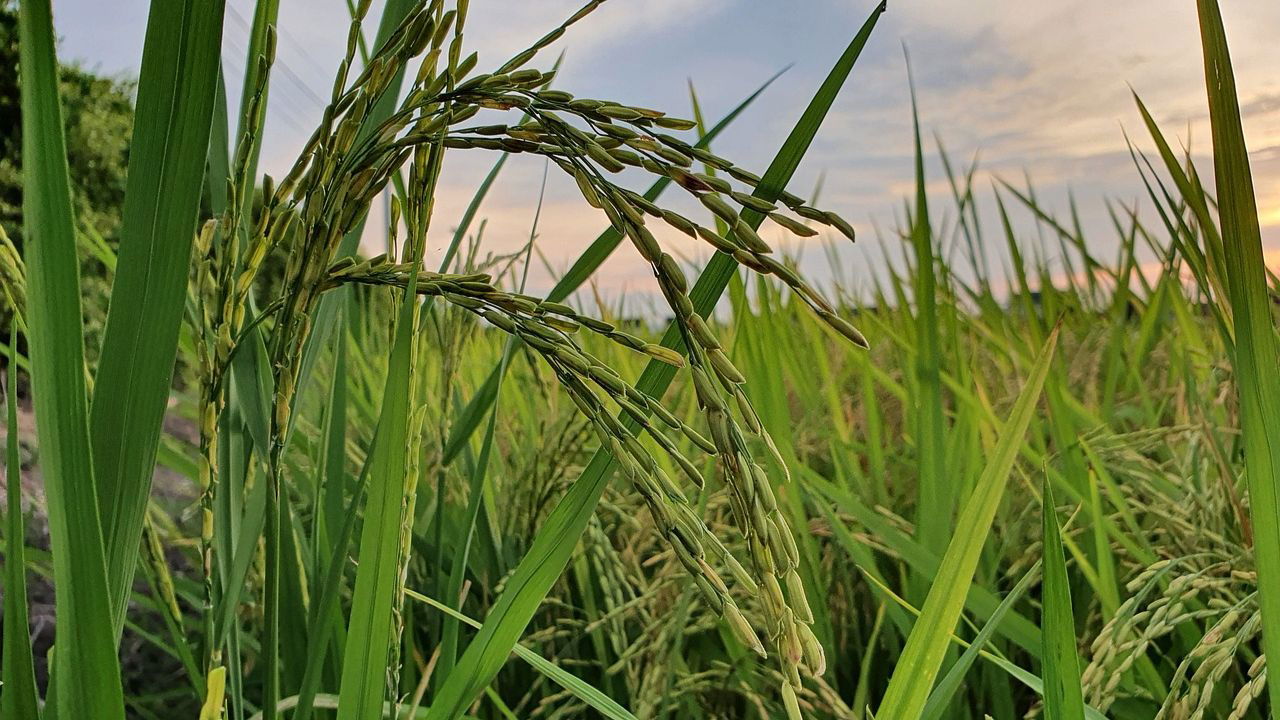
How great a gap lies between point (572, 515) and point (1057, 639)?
0.33 metres

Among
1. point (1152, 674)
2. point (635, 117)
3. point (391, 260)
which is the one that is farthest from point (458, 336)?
point (1152, 674)

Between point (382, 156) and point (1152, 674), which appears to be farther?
point (1152, 674)

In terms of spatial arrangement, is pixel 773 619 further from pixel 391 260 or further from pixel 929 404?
pixel 929 404

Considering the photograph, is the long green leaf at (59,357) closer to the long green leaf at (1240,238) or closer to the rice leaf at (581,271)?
the rice leaf at (581,271)

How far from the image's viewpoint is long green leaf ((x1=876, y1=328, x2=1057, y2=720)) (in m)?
0.63

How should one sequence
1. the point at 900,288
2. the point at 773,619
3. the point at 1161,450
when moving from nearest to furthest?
the point at 773,619 → the point at 1161,450 → the point at 900,288

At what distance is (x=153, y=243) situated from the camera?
480 mm

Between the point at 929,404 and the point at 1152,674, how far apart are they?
0.39m

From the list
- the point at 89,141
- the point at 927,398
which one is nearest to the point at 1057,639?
the point at 927,398

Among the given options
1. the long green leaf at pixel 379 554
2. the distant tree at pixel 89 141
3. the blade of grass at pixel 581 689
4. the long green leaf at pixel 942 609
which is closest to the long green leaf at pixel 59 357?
the long green leaf at pixel 379 554

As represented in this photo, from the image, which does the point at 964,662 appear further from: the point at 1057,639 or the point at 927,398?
the point at 927,398

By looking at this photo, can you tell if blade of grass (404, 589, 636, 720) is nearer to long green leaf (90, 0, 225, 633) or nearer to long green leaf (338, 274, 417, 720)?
long green leaf (338, 274, 417, 720)

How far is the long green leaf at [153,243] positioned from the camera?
1.52ft

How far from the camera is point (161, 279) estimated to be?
48 cm
